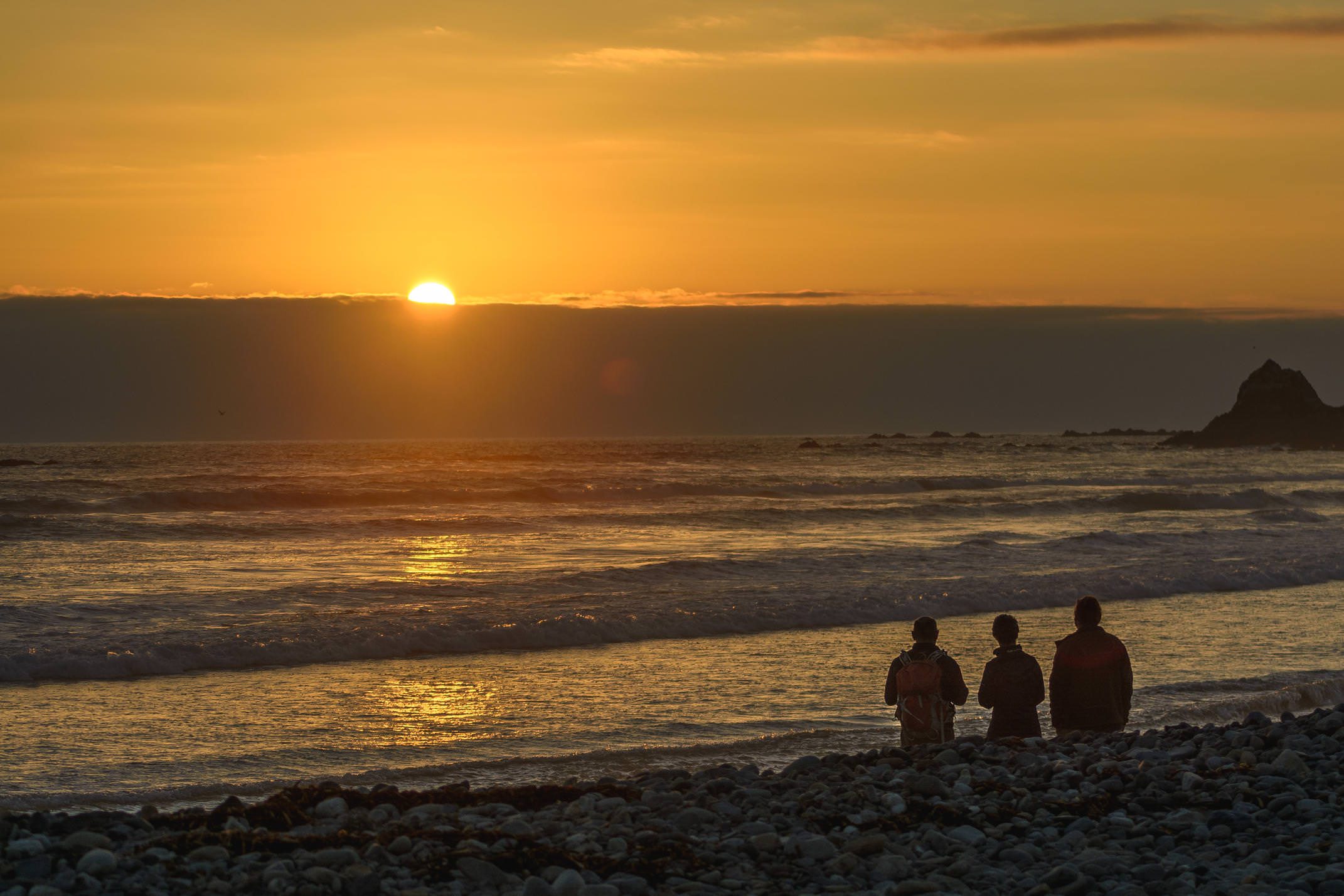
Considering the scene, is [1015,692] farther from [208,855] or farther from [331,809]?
[208,855]

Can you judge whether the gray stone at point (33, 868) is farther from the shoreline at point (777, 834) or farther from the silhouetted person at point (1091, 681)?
the silhouetted person at point (1091, 681)

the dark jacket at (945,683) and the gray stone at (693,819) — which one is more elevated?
the dark jacket at (945,683)

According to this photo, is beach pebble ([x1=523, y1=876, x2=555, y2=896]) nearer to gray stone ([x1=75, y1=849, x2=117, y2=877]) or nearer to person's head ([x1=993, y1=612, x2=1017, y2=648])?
gray stone ([x1=75, y1=849, x2=117, y2=877])

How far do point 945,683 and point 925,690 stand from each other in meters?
0.15

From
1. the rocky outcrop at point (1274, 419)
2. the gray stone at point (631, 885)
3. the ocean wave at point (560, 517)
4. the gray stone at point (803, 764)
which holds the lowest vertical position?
the gray stone at point (803, 764)

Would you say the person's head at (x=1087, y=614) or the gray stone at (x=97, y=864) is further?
the person's head at (x=1087, y=614)

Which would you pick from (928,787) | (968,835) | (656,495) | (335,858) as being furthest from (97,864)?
(656,495)

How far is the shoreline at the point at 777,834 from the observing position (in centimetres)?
567

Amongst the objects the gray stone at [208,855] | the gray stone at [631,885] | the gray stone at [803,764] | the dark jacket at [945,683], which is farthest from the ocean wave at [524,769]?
the gray stone at [631,885]

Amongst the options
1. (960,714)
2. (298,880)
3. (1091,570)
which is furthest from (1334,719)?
(1091,570)

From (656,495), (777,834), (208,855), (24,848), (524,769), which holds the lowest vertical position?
(524,769)

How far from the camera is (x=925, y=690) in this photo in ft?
29.0

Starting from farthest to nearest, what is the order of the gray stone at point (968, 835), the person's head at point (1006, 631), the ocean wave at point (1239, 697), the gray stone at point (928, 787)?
the ocean wave at point (1239, 697) → the person's head at point (1006, 631) → the gray stone at point (928, 787) → the gray stone at point (968, 835)

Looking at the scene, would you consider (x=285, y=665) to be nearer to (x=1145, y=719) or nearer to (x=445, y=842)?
(x=445, y=842)
